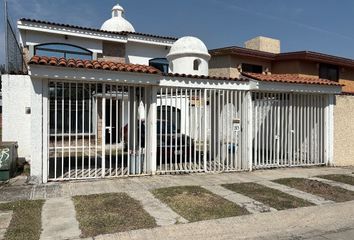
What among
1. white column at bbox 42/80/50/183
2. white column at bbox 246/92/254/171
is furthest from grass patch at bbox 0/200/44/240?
white column at bbox 246/92/254/171

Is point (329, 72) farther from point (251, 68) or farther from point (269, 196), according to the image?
point (269, 196)

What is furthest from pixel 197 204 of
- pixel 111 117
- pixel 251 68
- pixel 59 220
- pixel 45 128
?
pixel 251 68

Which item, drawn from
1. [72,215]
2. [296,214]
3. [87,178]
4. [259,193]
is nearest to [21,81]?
[87,178]

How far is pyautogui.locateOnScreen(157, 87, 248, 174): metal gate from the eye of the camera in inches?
438

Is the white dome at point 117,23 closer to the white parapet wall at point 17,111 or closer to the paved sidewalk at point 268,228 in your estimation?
the white parapet wall at point 17,111

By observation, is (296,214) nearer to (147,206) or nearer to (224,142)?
(147,206)

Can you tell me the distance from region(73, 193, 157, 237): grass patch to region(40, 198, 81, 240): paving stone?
4.5 inches

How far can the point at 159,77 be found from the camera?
10.3 m

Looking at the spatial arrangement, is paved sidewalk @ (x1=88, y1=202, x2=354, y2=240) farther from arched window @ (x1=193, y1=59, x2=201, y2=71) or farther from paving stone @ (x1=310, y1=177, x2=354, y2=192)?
arched window @ (x1=193, y1=59, x2=201, y2=71)

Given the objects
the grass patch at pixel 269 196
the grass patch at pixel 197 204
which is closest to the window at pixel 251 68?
the grass patch at pixel 269 196

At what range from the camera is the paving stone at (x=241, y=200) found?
24.1 feet

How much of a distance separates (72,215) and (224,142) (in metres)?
6.43

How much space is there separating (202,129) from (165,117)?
1.51 meters

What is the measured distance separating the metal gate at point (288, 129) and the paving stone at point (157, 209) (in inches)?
199
